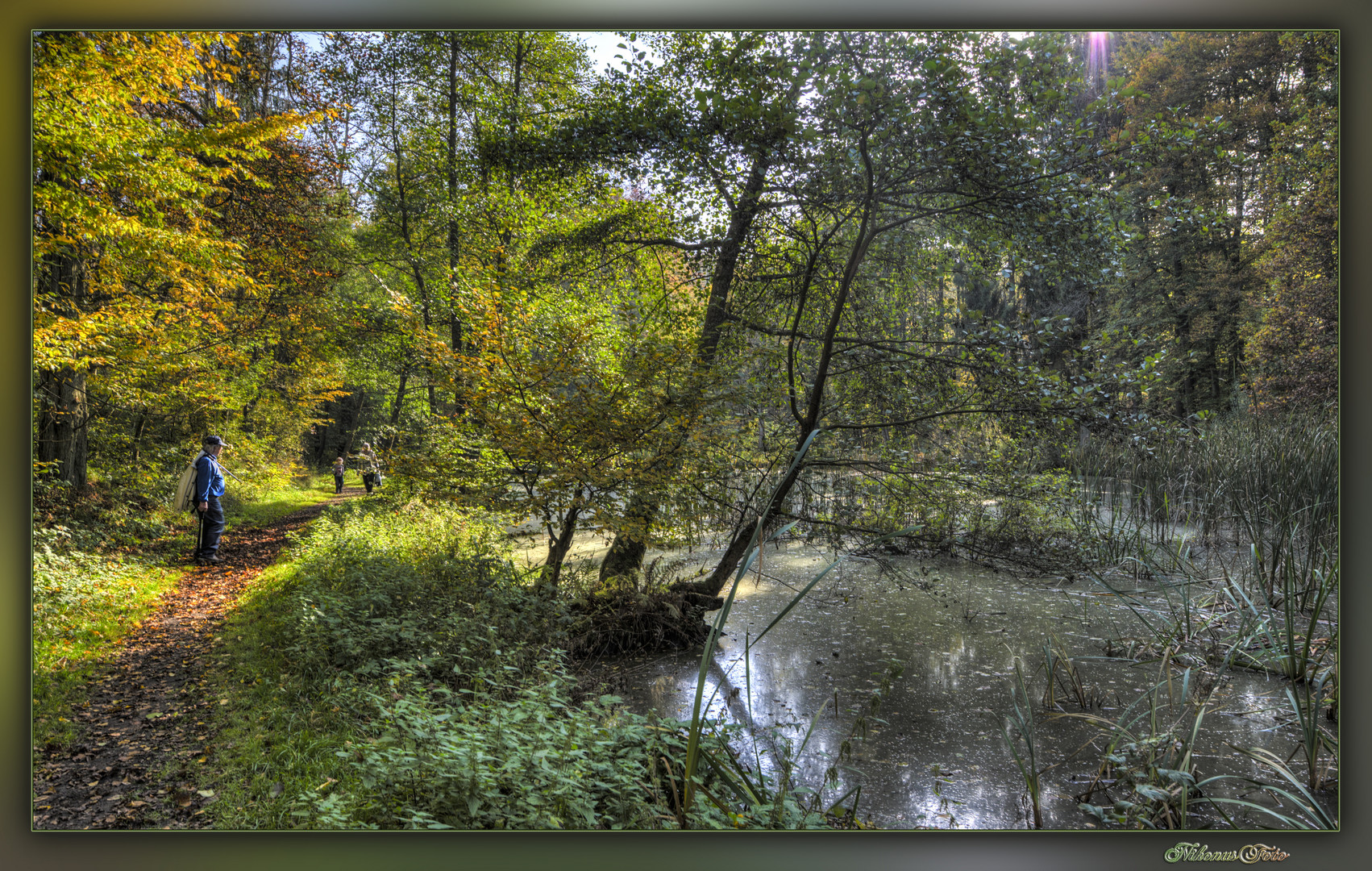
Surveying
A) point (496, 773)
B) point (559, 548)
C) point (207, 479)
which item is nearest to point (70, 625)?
point (207, 479)

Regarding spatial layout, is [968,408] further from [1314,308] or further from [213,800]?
[213,800]

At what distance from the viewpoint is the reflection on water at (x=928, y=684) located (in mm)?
2010

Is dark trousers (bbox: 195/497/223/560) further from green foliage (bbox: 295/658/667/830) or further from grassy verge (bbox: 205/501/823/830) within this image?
green foliage (bbox: 295/658/667/830)

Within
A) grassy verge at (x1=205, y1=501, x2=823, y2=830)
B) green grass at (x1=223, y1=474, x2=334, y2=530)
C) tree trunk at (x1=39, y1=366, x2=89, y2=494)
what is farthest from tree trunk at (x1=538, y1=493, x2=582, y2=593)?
tree trunk at (x1=39, y1=366, x2=89, y2=494)

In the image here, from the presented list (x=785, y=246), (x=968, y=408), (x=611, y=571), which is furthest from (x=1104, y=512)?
(x=611, y=571)

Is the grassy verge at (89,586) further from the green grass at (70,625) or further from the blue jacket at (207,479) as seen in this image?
the blue jacket at (207,479)

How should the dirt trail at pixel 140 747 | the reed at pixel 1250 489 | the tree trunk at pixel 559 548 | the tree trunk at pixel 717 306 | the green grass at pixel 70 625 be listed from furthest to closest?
the tree trunk at pixel 559 548
the tree trunk at pixel 717 306
the reed at pixel 1250 489
the green grass at pixel 70 625
the dirt trail at pixel 140 747

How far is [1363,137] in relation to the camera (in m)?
2.16

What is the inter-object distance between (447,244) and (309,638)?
202 centimetres

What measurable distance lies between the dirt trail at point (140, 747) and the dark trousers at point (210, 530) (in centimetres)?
22

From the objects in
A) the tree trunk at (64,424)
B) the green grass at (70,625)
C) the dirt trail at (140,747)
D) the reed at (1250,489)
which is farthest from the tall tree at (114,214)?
the reed at (1250,489)

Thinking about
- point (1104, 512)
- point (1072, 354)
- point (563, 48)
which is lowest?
point (1104, 512)

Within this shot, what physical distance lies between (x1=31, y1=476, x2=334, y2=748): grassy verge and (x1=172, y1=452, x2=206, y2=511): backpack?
1.6 inches

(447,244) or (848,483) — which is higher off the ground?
(447,244)
